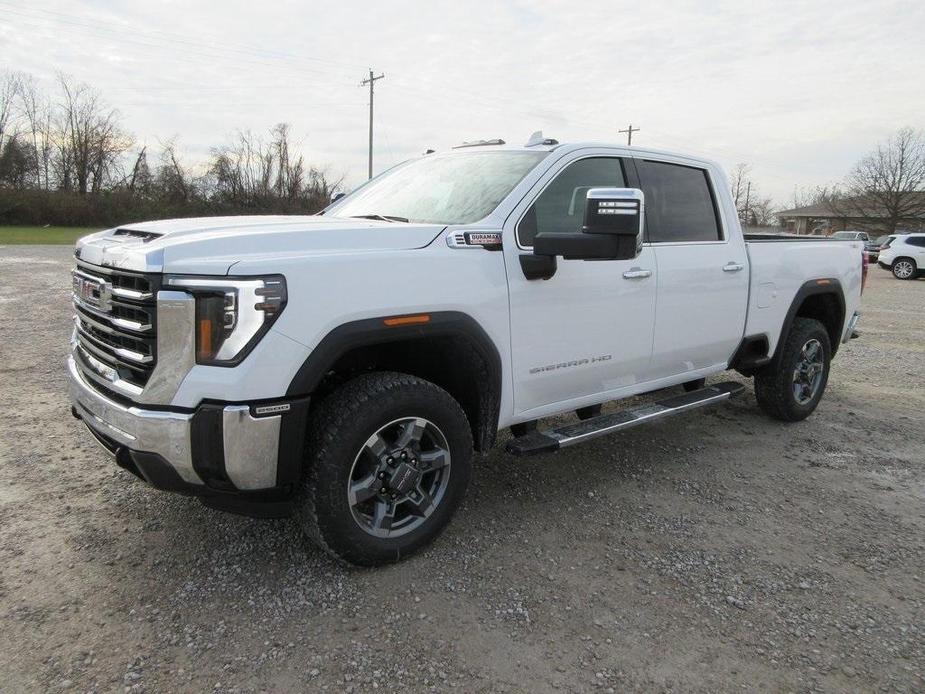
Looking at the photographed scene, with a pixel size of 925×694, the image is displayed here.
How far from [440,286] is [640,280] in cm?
142

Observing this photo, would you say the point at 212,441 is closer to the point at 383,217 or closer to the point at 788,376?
the point at 383,217

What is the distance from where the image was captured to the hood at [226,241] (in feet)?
8.20

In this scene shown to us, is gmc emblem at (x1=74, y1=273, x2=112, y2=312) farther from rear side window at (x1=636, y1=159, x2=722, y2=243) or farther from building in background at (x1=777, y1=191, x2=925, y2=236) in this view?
building in background at (x1=777, y1=191, x2=925, y2=236)

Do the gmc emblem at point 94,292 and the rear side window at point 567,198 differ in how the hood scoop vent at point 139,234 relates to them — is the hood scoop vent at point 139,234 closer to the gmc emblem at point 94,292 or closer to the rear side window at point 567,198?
the gmc emblem at point 94,292

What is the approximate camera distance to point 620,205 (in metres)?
2.88

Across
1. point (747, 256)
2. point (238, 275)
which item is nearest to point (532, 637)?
point (238, 275)

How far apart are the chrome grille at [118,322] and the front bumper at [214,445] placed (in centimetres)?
17

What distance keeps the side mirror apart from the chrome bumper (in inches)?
58.1

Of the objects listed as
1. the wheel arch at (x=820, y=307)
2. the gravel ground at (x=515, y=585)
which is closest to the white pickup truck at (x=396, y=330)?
the gravel ground at (x=515, y=585)

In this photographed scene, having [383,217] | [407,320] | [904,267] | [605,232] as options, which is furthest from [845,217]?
[407,320]

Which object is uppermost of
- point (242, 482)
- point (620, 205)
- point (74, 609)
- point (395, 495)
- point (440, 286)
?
point (620, 205)

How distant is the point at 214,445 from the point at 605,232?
5.99 ft

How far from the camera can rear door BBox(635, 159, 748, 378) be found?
406 cm

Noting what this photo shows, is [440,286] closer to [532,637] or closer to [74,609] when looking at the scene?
[532,637]
